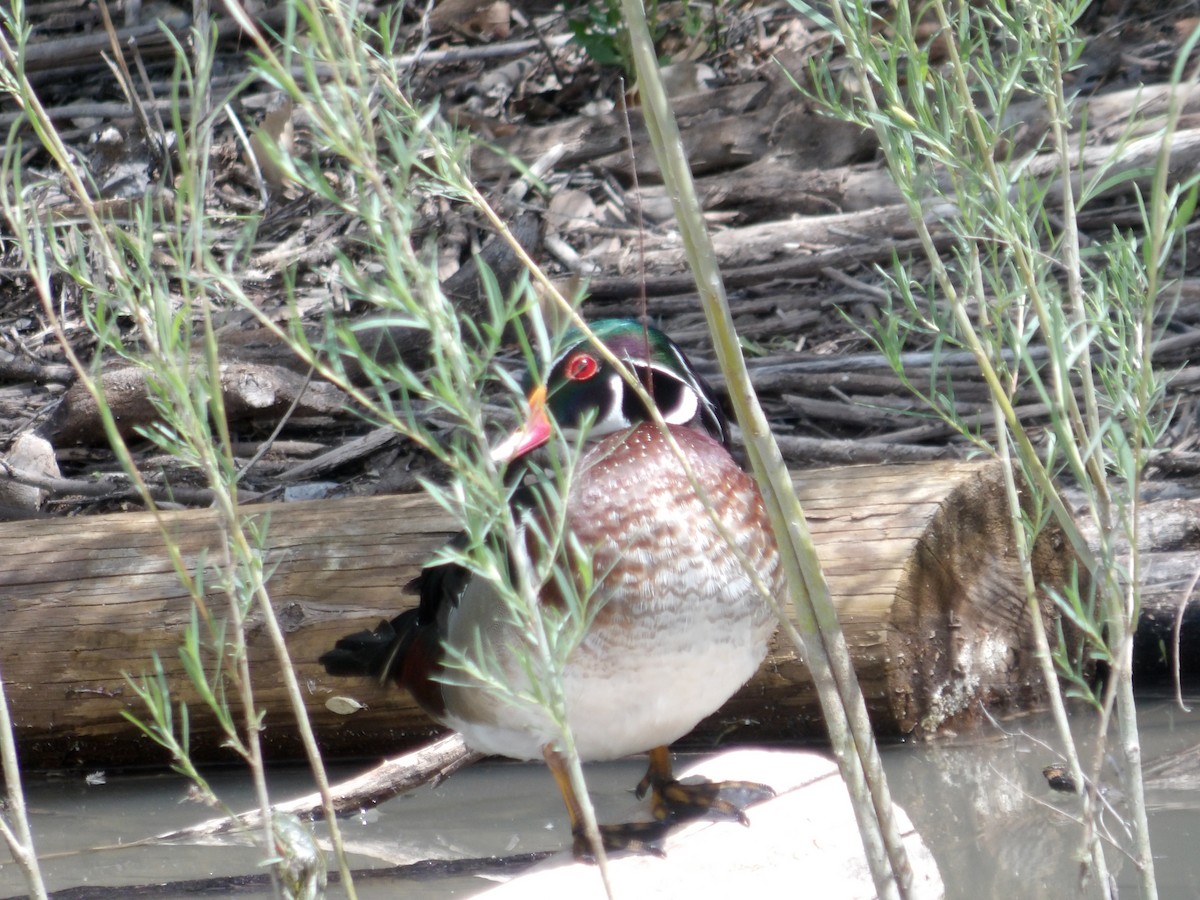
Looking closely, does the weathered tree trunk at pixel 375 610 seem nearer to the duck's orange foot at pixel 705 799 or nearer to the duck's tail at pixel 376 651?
the duck's tail at pixel 376 651

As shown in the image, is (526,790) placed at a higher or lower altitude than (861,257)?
lower

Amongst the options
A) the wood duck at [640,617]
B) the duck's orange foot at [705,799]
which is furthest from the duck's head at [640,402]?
the duck's orange foot at [705,799]

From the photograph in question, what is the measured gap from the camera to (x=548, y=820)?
3371 millimetres

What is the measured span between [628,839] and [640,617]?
1.66ft

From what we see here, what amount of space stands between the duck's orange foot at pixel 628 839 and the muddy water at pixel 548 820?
38 cm

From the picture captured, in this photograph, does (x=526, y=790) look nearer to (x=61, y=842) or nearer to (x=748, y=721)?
(x=748, y=721)

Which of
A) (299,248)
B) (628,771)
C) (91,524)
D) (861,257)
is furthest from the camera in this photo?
(299,248)

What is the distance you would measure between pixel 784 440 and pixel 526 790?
5.26 ft

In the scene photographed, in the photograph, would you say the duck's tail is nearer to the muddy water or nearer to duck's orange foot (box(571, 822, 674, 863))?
the muddy water

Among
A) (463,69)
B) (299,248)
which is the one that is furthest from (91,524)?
(463,69)

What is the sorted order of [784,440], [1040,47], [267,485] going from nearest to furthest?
[1040,47]
[784,440]
[267,485]

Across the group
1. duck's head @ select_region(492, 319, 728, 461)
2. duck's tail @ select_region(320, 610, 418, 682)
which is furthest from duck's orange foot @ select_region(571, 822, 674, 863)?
duck's head @ select_region(492, 319, 728, 461)

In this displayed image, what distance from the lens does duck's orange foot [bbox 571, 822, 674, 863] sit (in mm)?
2580

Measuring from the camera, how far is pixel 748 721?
11.9 ft
